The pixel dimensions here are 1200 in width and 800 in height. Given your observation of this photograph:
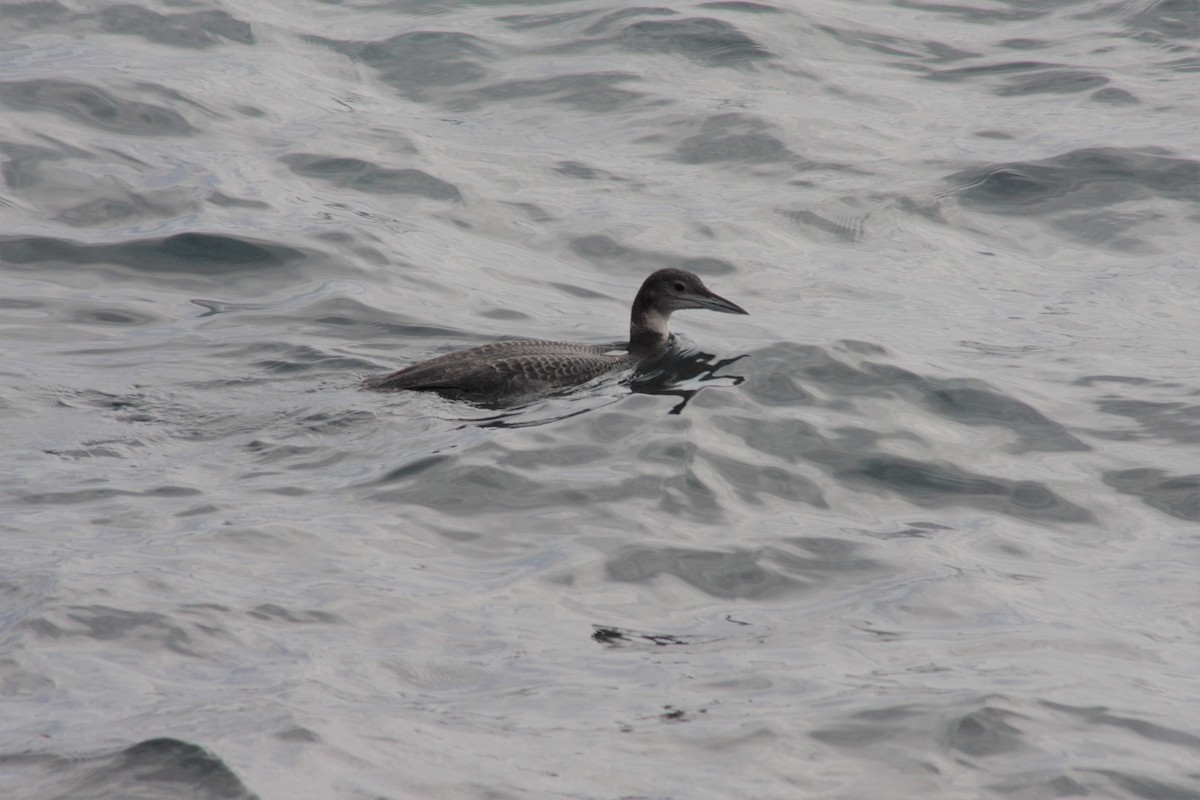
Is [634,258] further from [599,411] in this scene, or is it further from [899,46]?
[899,46]

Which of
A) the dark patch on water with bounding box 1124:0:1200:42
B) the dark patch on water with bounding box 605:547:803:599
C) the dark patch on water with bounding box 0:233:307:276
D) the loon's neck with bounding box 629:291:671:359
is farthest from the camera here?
the dark patch on water with bounding box 1124:0:1200:42

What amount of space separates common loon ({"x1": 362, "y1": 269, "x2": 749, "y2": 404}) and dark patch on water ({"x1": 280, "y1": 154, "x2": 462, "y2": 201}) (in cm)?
382

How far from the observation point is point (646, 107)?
57.7 feet

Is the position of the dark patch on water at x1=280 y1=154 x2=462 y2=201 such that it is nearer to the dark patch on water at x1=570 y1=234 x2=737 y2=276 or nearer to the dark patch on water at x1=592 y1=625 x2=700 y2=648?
the dark patch on water at x1=570 y1=234 x2=737 y2=276

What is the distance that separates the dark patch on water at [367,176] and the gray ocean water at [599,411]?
0.06m

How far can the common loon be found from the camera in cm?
1048

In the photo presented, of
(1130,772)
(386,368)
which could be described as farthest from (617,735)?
(386,368)

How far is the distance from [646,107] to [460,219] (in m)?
3.78

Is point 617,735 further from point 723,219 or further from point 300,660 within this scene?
point 723,219

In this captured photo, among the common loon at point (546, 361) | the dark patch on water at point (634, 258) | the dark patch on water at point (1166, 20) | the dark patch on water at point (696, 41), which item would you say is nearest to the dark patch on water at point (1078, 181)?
the dark patch on water at point (634, 258)

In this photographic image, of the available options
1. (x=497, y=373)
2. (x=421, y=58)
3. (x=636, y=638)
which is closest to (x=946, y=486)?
(x=636, y=638)

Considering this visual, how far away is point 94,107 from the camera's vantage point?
16484mm

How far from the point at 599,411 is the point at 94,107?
29.2 ft

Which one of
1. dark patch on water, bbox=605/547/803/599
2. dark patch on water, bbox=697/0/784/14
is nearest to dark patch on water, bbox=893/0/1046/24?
dark patch on water, bbox=697/0/784/14
